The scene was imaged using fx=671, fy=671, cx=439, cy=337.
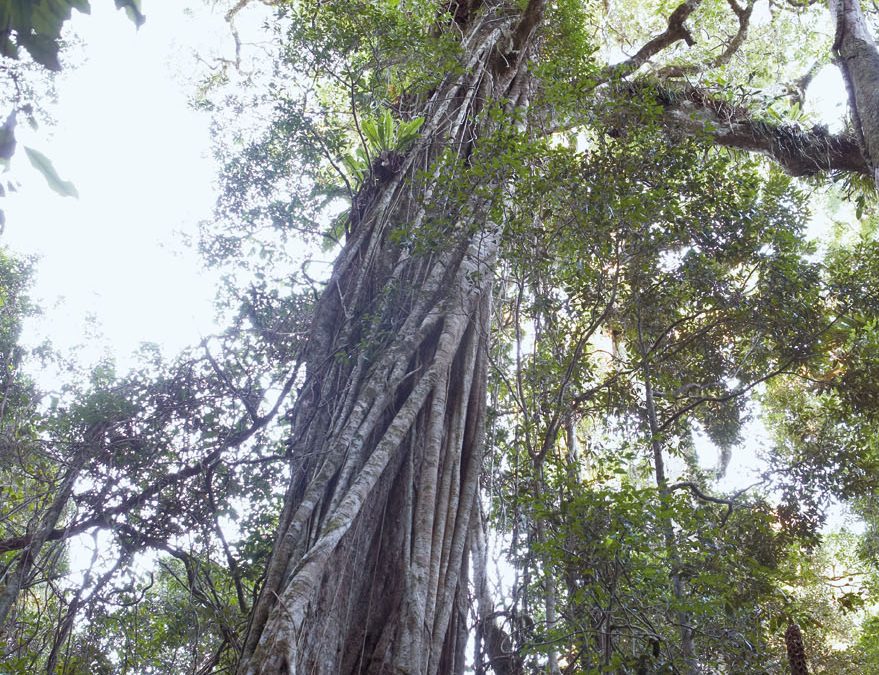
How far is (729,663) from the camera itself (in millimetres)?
2777

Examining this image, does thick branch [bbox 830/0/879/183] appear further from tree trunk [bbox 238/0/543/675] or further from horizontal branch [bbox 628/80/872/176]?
horizontal branch [bbox 628/80/872/176]

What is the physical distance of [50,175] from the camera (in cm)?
121

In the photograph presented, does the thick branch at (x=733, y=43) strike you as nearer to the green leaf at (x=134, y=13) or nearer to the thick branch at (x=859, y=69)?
the thick branch at (x=859, y=69)

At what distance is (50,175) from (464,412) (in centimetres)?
288

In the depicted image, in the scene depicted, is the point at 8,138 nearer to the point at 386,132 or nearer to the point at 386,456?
the point at 386,456

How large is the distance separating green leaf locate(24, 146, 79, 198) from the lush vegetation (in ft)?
5.90

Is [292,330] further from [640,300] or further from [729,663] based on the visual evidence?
[729,663]

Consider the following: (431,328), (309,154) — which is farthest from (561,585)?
(309,154)

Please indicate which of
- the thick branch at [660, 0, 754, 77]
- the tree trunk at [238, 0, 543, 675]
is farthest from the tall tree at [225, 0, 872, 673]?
the thick branch at [660, 0, 754, 77]

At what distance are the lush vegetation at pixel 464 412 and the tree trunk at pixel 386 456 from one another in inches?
0.7

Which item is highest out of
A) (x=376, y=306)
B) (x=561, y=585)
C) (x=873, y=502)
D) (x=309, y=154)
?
(x=309, y=154)

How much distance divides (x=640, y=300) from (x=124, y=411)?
330 cm

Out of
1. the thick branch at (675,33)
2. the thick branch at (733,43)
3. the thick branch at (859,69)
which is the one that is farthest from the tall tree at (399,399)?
the thick branch at (733,43)

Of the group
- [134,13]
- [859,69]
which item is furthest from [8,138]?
[859,69]
